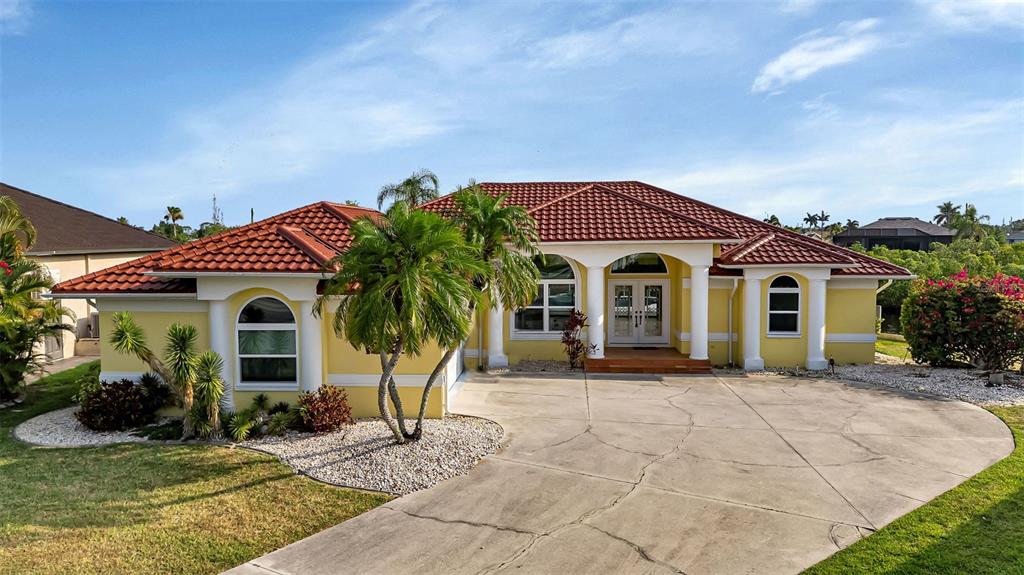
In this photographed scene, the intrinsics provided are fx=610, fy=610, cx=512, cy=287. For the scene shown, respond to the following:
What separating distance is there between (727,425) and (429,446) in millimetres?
5847

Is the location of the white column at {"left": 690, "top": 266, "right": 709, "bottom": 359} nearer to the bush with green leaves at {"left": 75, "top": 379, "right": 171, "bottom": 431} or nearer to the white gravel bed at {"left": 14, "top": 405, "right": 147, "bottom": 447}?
the bush with green leaves at {"left": 75, "top": 379, "right": 171, "bottom": 431}

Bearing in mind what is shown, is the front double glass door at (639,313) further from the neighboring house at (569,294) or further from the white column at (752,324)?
the white column at (752,324)

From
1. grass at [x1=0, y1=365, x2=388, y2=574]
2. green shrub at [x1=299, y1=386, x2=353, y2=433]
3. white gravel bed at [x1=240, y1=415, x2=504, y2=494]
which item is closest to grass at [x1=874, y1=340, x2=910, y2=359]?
white gravel bed at [x1=240, y1=415, x2=504, y2=494]

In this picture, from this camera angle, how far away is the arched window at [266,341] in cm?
1180

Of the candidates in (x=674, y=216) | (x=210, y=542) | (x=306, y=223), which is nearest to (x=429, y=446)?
(x=210, y=542)

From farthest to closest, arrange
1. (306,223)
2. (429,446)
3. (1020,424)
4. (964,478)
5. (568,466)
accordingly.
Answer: (306,223) < (1020,424) < (429,446) < (568,466) < (964,478)

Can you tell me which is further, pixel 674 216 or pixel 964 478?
pixel 674 216

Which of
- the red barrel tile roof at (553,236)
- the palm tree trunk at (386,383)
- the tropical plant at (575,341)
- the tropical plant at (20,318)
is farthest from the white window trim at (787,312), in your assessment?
the tropical plant at (20,318)

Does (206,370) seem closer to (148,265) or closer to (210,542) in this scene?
(148,265)

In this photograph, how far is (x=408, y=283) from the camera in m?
8.48

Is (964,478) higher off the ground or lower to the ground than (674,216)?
lower

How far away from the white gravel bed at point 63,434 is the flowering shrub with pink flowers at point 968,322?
18.9 meters

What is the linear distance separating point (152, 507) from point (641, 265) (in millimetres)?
15297

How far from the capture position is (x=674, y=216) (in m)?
17.9
